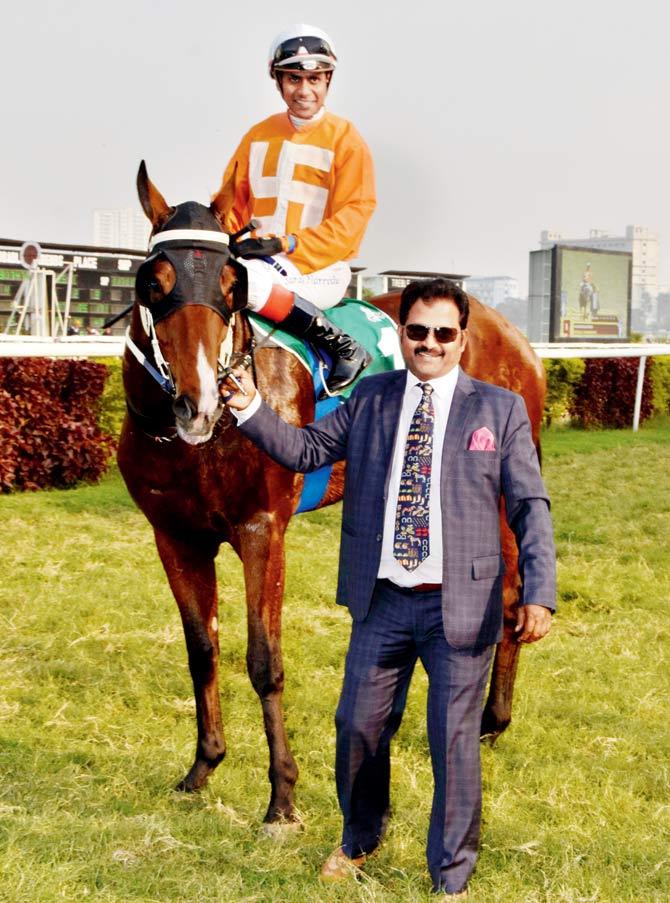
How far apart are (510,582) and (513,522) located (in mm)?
1816

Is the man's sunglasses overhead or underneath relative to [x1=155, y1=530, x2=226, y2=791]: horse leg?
overhead

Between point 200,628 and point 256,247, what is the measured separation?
1.50 metres

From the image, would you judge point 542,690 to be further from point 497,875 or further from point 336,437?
point 336,437

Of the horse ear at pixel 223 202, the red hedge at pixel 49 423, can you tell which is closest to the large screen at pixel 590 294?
the red hedge at pixel 49 423

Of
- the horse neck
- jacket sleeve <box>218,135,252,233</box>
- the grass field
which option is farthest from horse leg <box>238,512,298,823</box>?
jacket sleeve <box>218,135,252,233</box>

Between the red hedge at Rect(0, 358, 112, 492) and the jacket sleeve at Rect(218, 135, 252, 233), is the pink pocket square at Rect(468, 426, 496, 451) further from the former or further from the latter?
the red hedge at Rect(0, 358, 112, 492)

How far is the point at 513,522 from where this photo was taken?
9.34ft

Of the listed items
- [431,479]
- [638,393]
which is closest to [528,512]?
[431,479]

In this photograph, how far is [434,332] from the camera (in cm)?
286

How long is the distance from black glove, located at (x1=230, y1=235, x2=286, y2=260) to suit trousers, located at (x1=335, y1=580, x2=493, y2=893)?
1220 mm

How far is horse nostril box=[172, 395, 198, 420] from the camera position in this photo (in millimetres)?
2953

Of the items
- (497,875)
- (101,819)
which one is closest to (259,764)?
(101,819)

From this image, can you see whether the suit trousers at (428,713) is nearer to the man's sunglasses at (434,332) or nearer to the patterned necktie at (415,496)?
the patterned necktie at (415,496)

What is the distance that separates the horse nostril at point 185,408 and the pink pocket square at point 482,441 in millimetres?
806
